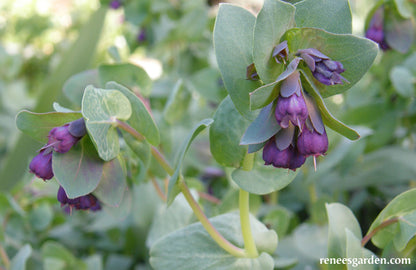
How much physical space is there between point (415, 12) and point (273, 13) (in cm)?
72

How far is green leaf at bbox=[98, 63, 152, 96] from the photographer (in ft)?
2.74

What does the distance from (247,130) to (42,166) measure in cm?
26

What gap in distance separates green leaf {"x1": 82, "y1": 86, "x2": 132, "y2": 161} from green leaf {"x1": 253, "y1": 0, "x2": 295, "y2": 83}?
19cm

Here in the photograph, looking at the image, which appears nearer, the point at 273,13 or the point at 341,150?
the point at 273,13

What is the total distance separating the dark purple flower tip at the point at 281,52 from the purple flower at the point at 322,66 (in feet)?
0.07

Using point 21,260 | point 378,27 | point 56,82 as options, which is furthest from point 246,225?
point 56,82

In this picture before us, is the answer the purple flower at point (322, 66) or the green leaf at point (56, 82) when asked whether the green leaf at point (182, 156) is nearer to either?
the purple flower at point (322, 66)

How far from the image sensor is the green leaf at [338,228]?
0.62 metres

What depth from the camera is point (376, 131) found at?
1112 millimetres

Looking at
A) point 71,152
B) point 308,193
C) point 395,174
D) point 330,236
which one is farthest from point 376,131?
point 71,152

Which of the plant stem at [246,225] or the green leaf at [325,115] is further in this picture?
the plant stem at [246,225]

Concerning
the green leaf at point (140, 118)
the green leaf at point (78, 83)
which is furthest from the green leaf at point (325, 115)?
the green leaf at point (78, 83)

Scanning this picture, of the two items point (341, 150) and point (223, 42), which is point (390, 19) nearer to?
point (341, 150)

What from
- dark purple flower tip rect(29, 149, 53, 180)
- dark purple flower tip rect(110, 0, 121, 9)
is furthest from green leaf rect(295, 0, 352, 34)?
dark purple flower tip rect(110, 0, 121, 9)
